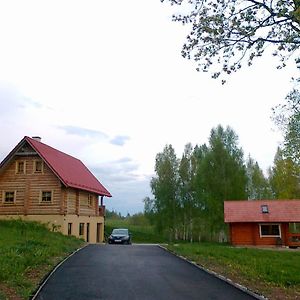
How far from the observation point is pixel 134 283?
1142 centimetres

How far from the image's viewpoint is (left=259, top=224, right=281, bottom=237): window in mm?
38156

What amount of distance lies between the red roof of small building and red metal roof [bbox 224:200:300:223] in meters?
13.5

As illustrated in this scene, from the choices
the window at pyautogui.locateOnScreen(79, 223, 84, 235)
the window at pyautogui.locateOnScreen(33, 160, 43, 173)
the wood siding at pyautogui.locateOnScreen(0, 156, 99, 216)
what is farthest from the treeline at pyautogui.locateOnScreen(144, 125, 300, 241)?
the window at pyautogui.locateOnScreen(33, 160, 43, 173)

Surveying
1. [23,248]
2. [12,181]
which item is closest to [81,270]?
[23,248]

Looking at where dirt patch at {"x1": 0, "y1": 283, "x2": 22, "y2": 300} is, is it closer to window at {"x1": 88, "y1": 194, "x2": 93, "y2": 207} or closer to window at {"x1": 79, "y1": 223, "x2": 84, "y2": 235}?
window at {"x1": 79, "y1": 223, "x2": 84, "y2": 235}

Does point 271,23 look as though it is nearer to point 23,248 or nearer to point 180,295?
point 180,295

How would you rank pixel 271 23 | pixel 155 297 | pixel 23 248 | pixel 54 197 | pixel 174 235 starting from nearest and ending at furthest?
pixel 155 297 < pixel 271 23 < pixel 23 248 < pixel 54 197 < pixel 174 235

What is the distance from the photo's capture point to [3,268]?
11.9 m

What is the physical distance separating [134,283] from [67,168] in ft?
92.8

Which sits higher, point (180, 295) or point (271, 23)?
point (271, 23)

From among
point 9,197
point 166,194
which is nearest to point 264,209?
point 166,194

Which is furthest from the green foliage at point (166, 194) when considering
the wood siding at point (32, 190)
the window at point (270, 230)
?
the wood siding at point (32, 190)

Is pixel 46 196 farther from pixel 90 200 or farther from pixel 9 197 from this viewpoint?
pixel 90 200

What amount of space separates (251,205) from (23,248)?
2683 centimetres
